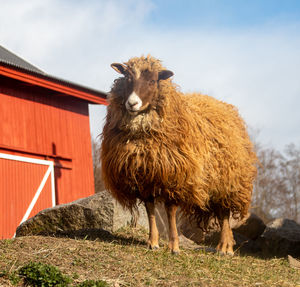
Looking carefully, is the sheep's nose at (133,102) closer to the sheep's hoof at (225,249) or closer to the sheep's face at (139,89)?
the sheep's face at (139,89)

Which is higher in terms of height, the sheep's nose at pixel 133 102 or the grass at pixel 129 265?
the sheep's nose at pixel 133 102

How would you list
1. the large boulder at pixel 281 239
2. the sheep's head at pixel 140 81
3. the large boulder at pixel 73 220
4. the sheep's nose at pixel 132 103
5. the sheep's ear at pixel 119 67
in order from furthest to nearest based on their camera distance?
1. the large boulder at pixel 281 239
2. the large boulder at pixel 73 220
3. the sheep's ear at pixel 119 67
4. the sheep's head at pixel 140 81
5. the sheep's nose at pixel 132 103

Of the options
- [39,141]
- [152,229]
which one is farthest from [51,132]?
[152,229]

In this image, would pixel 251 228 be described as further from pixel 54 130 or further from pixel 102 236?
pixel 102 236

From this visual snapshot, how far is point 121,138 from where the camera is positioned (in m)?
7.05

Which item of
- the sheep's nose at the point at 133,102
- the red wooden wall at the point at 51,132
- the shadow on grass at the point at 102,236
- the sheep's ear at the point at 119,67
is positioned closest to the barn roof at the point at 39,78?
the red wooden wall at the point at 51,132

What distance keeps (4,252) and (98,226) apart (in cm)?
271

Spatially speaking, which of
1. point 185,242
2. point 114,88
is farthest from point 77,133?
point 114,88

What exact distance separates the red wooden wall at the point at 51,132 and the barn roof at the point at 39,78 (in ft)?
1.40

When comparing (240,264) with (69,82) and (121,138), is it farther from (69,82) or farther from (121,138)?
(69,82)

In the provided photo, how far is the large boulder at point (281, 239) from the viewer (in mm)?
13008

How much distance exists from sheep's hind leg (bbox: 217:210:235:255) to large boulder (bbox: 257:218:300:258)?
481 cm

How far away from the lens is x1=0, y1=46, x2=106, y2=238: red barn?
12.3 m

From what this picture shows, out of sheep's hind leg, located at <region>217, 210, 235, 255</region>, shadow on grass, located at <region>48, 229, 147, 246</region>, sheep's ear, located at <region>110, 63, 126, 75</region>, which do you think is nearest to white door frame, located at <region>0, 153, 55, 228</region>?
shadow on grass, located at <region>48, 229, 147, 246</region>
